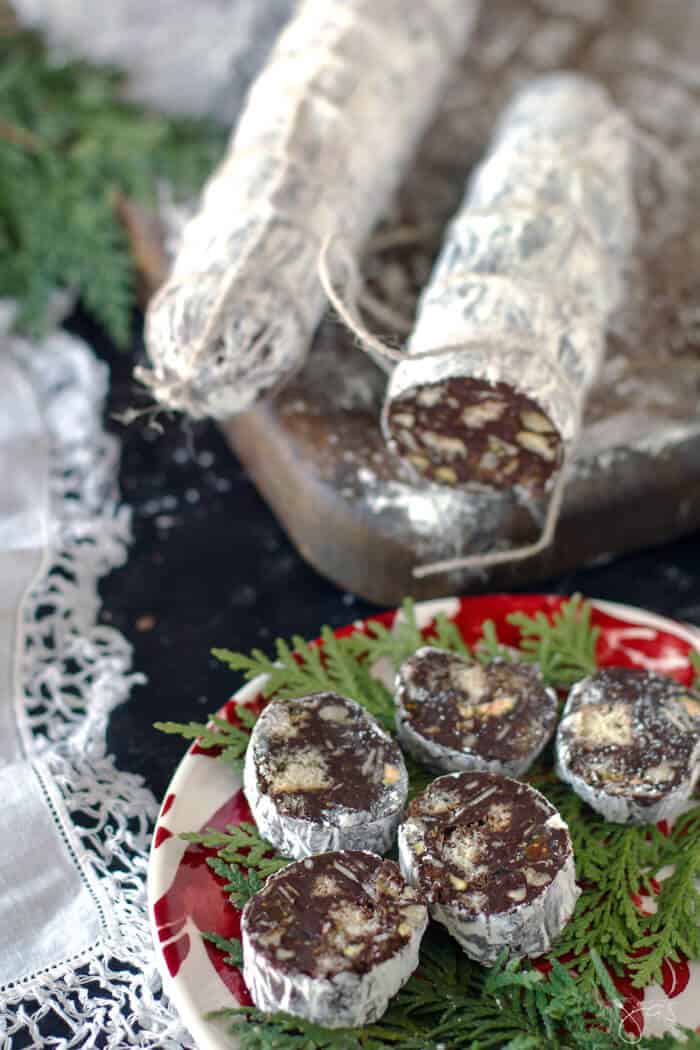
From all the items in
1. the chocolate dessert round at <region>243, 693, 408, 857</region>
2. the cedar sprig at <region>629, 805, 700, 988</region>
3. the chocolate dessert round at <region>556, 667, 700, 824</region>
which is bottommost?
the cedar sprig at <region>629, 805, 700, 988</region>

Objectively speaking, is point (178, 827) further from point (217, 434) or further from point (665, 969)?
point (217, 434)

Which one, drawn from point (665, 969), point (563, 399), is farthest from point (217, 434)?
point (665, 969)

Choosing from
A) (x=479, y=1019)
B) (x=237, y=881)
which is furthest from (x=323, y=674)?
(x=479, y=1019)

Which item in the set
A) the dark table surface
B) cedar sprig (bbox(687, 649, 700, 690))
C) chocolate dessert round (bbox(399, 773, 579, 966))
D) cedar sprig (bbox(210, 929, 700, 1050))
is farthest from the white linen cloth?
cedar sprig (bbox(687, 649, 700, 690))

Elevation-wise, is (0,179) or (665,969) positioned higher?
(0,179)

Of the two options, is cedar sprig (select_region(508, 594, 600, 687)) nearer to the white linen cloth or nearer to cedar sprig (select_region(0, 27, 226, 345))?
the white linen cloth
